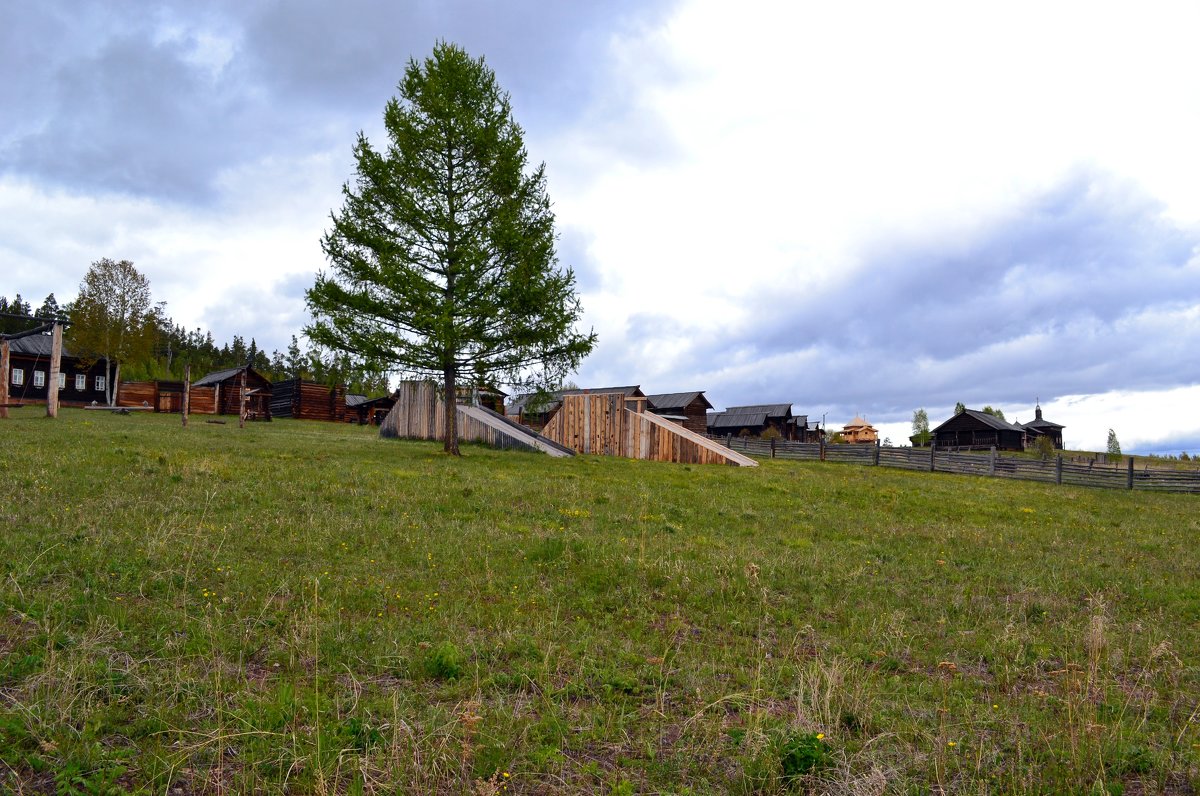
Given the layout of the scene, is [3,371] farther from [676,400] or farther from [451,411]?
[676,400]

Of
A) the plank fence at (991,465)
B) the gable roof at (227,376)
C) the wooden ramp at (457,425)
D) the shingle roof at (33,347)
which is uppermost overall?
the shingle roof at (33,347)

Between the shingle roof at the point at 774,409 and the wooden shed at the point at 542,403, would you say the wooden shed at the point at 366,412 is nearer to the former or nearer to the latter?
the wooden shed at the point at 542,403

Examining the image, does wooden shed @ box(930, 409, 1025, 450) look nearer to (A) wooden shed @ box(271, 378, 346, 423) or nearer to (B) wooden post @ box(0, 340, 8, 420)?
(A) wooden shed @ box(271, 378, 346, 423)

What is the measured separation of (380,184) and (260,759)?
22450mm

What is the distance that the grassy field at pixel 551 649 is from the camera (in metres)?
4.21

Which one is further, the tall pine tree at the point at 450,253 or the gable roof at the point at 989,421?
the gable roof at the point at 989,421

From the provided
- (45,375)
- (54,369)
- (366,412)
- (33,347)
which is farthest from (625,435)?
Result: (45,375)

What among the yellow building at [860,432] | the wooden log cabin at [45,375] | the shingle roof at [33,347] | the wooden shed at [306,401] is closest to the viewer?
the shingle roof at [33,347]

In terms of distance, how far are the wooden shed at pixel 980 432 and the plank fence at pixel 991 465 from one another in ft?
99.1

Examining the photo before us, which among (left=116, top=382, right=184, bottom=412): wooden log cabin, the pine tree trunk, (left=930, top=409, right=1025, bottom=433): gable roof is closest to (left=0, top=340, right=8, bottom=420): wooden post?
the pine tree trunk

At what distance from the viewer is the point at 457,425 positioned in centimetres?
3094

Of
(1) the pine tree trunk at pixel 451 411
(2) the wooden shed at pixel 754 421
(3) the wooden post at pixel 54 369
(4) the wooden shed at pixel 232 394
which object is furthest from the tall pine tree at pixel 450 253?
(2) the wooden shed at pixel 754 421

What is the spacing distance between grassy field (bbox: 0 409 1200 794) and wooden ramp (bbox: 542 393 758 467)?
17.8 meters

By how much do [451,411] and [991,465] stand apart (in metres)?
29.3
